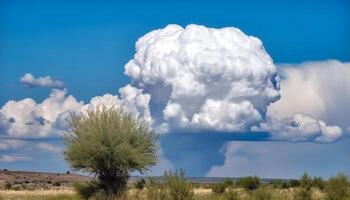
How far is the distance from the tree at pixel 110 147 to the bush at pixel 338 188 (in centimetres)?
1136

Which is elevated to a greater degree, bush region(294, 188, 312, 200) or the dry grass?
the dry grass

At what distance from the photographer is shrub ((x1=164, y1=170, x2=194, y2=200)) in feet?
106

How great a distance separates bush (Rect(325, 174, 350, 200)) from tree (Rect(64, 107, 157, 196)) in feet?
37.3

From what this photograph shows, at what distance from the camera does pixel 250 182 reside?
196 ft

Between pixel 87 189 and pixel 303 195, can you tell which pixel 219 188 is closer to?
pixel 87 189

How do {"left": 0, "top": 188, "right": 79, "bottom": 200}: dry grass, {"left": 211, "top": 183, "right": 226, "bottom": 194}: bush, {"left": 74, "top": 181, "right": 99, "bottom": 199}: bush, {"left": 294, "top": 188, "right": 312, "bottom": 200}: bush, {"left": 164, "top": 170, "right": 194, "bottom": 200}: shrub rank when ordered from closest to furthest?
{"left": 164, "top": 170, "right": 194, "bottom": 200}: shrub < {"left": 294, "top": 188, "right": 312, "bottom": 200}: bush < {"left": 74, "top": 181, "right": 99, "bottom": 199}: bush < {"left": 0, "top": 188, "right": 79, "bottom": 200}: dry grass < {"left": 211, "top": 183, "right": 226, "bottom": 194}: bush

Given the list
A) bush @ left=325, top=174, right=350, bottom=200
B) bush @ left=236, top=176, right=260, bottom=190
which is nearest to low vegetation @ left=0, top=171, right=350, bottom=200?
bush @ left=325, top=174, right=350, bottom=200

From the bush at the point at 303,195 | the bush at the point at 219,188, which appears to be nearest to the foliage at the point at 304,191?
the bush at the point at 303,195

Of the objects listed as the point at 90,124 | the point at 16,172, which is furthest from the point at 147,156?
the point at 16,172

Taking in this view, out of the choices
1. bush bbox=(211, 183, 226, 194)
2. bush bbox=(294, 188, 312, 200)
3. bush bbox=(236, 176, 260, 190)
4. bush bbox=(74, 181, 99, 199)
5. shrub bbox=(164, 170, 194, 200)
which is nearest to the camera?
shrub bbox=(164, 170, 194, 200)

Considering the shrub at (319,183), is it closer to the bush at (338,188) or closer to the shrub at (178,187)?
the bush at (338,188)

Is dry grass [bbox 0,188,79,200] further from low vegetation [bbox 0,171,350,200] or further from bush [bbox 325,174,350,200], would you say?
bush [bbox 325,174,350,200]

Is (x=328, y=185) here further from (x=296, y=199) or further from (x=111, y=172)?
(x=111, y=172)

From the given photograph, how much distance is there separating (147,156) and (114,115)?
3.39 meters
